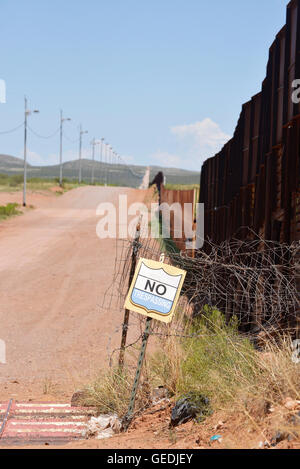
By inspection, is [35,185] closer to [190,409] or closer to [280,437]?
[190,409]

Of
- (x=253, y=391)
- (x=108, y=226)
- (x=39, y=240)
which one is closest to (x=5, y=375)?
(x=253, y=391)

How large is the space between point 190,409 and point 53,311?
9.96m

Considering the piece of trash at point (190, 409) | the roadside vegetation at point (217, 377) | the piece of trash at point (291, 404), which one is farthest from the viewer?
the piece of trash at point (190, 409)

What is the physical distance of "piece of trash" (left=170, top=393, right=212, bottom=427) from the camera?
6449 mm

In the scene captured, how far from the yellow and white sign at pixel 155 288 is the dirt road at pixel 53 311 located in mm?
2434

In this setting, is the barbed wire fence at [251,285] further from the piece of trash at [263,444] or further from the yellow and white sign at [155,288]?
the piece of trash at [263,444]

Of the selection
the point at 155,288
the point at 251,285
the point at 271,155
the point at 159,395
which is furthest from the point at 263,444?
the point at 271,155

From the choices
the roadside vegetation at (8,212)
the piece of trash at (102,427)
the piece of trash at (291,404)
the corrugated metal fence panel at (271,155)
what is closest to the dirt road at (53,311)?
the piece of trash at (102,427)

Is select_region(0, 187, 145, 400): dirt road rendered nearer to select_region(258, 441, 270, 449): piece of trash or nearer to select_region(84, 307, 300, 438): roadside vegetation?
select_region(84, 307, 300, 438): roadside vegetation

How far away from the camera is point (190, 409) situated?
647 cm

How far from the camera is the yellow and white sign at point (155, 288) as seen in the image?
6.83 meters

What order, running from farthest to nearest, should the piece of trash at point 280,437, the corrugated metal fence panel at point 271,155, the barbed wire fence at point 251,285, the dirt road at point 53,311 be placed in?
the dirt road at point 53,311 < the corrugated metal fence panel at point 271,155 < the barbed wire fence at point 251,285 < the piece of trash at point 280,437
